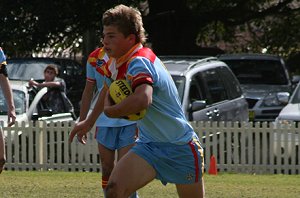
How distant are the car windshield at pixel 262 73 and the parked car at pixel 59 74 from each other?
136 inches

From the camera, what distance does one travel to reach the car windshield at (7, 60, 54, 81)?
21.6 meters

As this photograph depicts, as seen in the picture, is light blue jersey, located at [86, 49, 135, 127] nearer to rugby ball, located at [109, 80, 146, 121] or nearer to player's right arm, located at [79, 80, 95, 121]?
player's right arm, located at [79, 80, 95, 121]

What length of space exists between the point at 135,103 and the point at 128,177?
60cm

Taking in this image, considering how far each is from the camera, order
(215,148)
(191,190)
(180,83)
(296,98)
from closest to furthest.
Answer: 1. (191,190)
2. (180,83)
3. (215,148)
4. (296,98)

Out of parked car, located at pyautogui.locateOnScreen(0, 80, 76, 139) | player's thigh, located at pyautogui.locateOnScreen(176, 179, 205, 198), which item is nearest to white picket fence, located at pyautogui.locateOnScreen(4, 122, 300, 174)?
parked car, located at pyautogui.locateOnScreen(0, 80, 76, 139)

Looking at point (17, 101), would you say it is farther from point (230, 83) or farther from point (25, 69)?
point (25, 69)

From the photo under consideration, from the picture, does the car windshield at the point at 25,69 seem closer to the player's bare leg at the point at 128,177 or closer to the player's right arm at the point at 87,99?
the player's right arm at the point at 87,99

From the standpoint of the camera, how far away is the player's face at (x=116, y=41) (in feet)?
24.1

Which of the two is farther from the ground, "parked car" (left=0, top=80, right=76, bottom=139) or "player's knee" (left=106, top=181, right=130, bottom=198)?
"player's knee" (left=106, top=181, right=130, bottom=198)

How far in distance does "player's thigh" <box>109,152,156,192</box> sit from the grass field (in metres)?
4.71

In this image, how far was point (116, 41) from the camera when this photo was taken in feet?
24.2

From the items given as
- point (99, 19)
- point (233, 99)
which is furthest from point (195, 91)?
point (99, 19)

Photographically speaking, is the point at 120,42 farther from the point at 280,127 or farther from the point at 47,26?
the point at 47,26

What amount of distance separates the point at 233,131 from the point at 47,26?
12.0 metres
